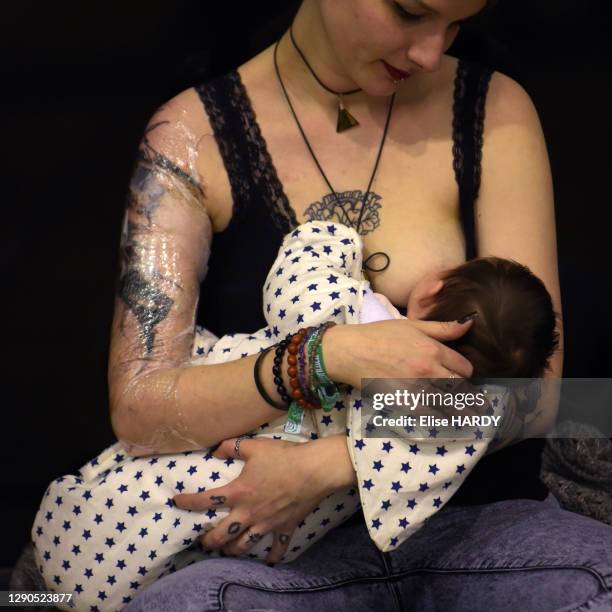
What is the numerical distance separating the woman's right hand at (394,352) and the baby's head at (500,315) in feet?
0.06

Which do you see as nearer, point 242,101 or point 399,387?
point 399,387

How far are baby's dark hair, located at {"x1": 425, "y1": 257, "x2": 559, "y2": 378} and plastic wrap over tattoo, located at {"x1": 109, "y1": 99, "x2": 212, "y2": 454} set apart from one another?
412mm

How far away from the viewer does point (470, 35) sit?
70.9 inches

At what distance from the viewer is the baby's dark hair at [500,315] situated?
4.10ft

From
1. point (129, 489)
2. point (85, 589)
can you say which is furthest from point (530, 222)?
point (85, 589)

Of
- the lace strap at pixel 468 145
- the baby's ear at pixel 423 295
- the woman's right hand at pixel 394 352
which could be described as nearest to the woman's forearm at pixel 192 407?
the woman's right hand at pixel 394 352

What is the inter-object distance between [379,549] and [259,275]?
0.48 meters

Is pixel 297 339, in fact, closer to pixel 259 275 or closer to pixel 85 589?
pixel 259 275

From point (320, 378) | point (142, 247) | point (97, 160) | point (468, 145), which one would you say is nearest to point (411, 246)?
point (468, 145)

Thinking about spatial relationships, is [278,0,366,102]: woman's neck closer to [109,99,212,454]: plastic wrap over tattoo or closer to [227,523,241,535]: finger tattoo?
[109,99,212,454]: plastic wrap over tattoo

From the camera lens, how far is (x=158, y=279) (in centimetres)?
148

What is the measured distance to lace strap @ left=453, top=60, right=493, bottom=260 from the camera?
1.59 metres

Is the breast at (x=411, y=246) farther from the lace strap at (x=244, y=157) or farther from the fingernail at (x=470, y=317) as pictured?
the fingernail at (x=470, y=317)

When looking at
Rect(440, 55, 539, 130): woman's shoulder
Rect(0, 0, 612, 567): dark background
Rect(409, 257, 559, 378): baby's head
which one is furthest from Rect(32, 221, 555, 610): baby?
Rect(0, 0, 612, 567): dark background
